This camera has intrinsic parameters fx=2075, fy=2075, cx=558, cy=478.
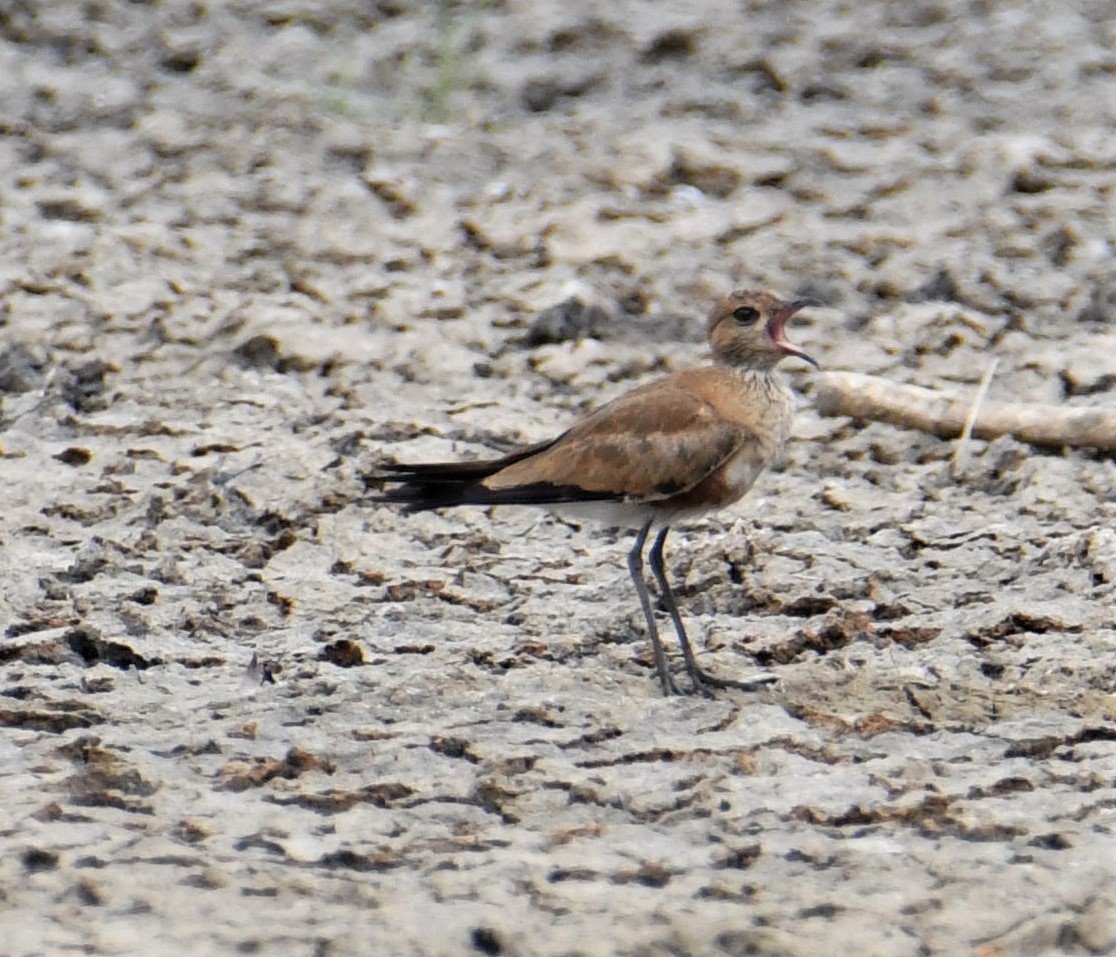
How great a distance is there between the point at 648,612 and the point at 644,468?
0.32m

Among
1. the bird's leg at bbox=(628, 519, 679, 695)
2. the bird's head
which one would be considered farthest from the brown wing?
the bird's head

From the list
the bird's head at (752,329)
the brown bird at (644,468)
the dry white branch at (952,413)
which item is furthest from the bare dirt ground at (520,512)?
the bird's head at (752,329)

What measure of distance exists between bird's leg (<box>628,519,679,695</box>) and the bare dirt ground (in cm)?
8

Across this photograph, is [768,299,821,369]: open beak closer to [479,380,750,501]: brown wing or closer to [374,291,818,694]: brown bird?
[374,291,818,694]: brown bird

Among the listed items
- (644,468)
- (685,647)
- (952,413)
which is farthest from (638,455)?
(952,413)

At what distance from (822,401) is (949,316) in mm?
886

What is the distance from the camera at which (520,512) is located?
5.50 meters

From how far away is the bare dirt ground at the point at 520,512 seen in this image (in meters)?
3.44

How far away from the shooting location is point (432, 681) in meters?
4.36

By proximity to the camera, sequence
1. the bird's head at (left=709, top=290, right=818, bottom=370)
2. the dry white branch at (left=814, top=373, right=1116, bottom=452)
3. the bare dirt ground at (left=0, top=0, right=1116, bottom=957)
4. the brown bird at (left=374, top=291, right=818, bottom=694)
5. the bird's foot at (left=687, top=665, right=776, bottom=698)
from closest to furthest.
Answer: the bare dirt ground at (left=0, top=0, right=1116, bottom=957) → the bird's foot at (left=687, top=665, right=776, bottom=698) → the brown bird at (left=374, top=291, right=818, bottom=694) → the bird's head at (left=709, top=290, right=818, bottom=370) → the dry white branch at (left=814, top=373, right=1116, bottom=452)

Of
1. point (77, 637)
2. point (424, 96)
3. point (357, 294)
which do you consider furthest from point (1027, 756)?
point (424, 96)

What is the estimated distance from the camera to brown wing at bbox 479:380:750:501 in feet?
15.2

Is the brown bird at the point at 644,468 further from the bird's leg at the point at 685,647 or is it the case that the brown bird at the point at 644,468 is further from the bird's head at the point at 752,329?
the bird's head at the point at 752,329

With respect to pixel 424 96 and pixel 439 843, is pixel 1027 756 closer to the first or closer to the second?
pixel 439 843
